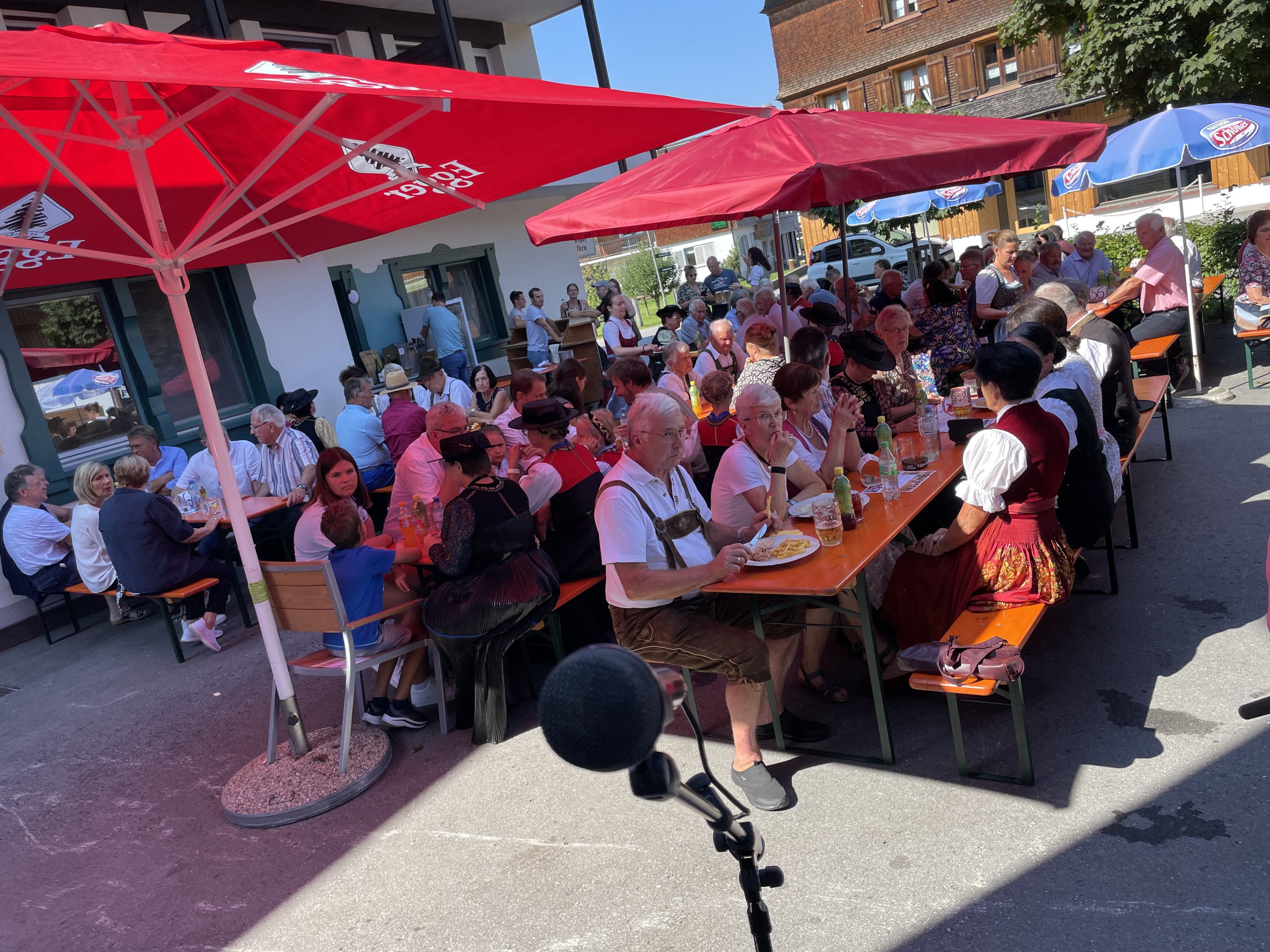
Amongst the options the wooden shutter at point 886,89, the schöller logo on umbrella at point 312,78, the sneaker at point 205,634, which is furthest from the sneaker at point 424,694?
the wooden shutter at point 886,89

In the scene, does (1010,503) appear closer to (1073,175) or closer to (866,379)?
Result: (866,379)

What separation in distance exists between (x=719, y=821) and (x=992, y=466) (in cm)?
271

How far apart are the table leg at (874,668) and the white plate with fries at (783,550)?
0.24 meters

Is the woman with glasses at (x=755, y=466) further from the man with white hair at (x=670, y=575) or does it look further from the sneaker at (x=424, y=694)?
the sneaker at (x=424, y=694)

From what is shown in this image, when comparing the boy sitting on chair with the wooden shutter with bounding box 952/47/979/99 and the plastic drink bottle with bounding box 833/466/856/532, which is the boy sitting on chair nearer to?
the plastic drink bottle with bounding box 833/466/856/532

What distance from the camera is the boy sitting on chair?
4.49 m

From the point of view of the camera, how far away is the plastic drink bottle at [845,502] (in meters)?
3.99

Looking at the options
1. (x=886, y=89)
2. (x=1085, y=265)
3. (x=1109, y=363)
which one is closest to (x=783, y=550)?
(x=1109, y=363)

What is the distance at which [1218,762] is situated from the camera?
3.37m

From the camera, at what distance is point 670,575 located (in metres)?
3.54

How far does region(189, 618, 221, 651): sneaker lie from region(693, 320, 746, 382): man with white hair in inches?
173

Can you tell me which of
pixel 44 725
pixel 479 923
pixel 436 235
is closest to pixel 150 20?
pixel 436 235

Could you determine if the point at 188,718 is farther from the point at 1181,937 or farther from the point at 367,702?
the point at 1181,937

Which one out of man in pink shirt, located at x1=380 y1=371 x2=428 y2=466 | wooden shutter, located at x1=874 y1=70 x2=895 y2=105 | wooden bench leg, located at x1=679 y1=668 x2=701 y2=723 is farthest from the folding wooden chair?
wooden shutter, located at x1=874 y1=70 x2=895 y2=105
